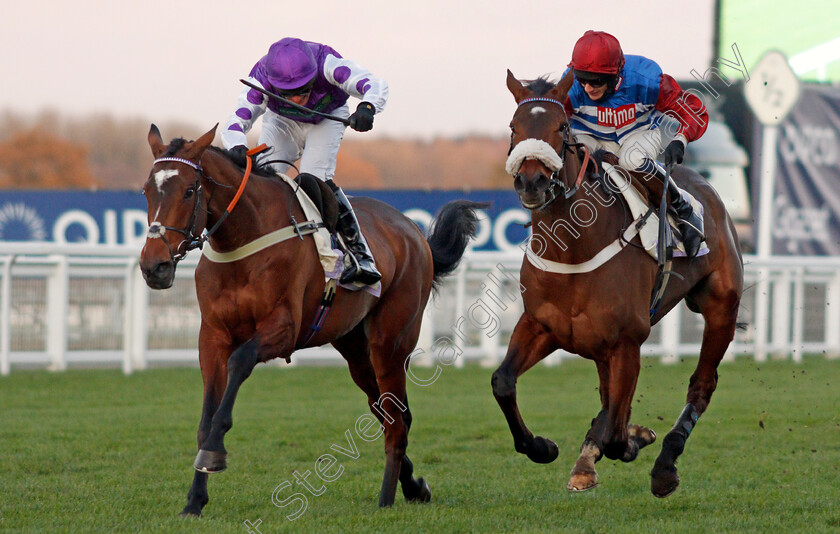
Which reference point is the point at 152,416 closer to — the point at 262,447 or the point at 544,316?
the point at 262,447

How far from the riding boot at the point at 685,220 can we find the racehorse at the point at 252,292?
1409 mm

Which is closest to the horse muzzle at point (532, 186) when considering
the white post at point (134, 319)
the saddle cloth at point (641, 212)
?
the saddle cloth at point (641, 212)

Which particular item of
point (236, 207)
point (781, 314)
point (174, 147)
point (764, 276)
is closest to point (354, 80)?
point (236, 207)

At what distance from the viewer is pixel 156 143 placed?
4156 mm

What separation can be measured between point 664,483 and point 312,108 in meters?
2.40

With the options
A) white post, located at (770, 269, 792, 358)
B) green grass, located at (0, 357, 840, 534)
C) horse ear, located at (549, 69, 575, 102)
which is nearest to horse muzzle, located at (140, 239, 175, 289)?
green grass, located at (0, 357, 840, 534)

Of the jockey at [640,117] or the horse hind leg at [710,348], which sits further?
the horse hind leg at [710,348]

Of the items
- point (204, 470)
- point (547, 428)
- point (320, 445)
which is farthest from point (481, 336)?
point (204, 470)

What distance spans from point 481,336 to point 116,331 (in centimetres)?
376

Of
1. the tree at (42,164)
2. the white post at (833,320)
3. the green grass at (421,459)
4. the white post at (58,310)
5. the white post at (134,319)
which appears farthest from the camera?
the tree at (42,164)

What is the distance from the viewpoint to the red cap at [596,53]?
440cm

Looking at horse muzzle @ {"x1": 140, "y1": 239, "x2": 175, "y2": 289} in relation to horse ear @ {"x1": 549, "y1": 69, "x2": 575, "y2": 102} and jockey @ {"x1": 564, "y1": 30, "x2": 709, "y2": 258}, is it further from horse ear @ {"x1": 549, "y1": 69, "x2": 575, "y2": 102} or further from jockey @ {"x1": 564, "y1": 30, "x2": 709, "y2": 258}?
jockey @ {"x1": 564, "y1": 30, "x2": 709, "y2": 258}

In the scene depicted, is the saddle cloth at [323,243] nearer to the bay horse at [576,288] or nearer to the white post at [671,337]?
the bay horse at [576,288]

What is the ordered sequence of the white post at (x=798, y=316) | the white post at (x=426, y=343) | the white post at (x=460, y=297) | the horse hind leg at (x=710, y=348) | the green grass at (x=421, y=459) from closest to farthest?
the green grass at (x=421, y=459) → the horse hind leg at (x=710, y=348) → the white post at (x=426, y=343) → the white post at (x=460, y=297) → the white post at (x=798, y=316)
